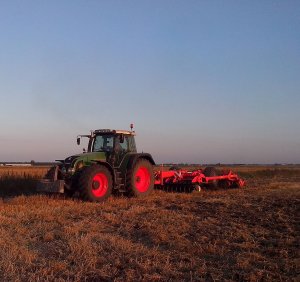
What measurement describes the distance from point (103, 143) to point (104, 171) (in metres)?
1.55

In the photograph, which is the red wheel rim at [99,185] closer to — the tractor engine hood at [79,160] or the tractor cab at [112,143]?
the tractor engine hood at [79,160]

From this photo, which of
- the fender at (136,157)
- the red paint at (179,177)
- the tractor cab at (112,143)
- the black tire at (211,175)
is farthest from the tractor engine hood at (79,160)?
the black tire at (211,175)

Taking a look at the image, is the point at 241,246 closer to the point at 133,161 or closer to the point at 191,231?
the point at 191,231

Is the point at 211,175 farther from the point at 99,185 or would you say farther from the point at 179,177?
the point at 99,185

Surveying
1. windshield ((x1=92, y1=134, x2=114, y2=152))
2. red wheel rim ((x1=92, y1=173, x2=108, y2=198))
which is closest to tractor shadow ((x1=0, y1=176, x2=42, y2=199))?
windshield ((x1=92, y1=134, x2=114, y2=152))

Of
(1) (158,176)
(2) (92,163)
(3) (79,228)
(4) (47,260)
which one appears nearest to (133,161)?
(2) (92,163)

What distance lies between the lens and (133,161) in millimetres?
14828

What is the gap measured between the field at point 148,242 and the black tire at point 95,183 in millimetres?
621

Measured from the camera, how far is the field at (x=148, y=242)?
5844 mm

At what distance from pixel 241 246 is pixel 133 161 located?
7.90 metres

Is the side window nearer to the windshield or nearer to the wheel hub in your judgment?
the windshield

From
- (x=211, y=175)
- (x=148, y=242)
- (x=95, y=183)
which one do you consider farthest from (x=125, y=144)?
(x=148, y=242)

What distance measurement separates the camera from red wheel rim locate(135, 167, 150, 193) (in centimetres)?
1547

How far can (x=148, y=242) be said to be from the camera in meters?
7.73
